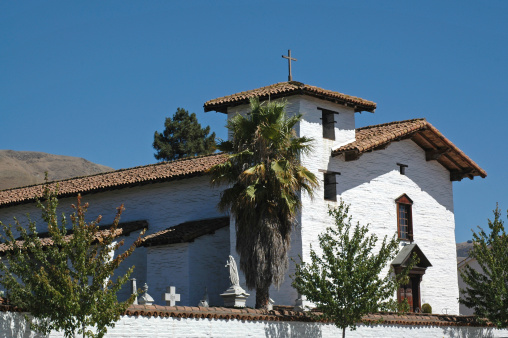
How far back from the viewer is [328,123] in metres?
31.2

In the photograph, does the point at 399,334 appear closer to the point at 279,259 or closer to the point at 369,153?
the point at 279,259

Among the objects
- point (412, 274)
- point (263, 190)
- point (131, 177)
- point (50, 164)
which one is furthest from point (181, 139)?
point (50, 164)

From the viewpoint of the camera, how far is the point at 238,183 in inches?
960

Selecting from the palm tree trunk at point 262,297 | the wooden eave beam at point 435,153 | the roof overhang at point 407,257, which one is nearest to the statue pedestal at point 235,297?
the palm tree trunk at point 262,297

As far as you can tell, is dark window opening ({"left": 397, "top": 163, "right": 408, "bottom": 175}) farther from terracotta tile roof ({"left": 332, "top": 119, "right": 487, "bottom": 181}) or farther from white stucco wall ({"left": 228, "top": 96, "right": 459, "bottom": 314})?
terracotta tile roof ({"left": 332, "top": 119, "right": 487, "bottom": 181})

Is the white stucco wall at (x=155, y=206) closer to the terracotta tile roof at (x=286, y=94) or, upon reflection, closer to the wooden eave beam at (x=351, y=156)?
the terracotta tile roof at (x=286, y=94)

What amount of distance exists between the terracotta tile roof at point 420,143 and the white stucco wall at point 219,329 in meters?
7.52

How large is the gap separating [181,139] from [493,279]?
47557 millimetres

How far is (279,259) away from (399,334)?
538 centimetres

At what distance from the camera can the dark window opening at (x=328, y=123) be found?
30953 millimetres

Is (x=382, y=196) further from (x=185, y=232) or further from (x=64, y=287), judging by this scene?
(x=64, y=287)

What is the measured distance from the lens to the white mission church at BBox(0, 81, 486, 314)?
29.8m

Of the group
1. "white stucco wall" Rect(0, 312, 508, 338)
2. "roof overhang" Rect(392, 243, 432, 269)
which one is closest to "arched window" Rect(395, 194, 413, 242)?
"roof overhang" Rect(392, 243, 432, 269)

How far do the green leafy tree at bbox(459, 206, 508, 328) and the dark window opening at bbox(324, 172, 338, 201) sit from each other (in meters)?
5.64
